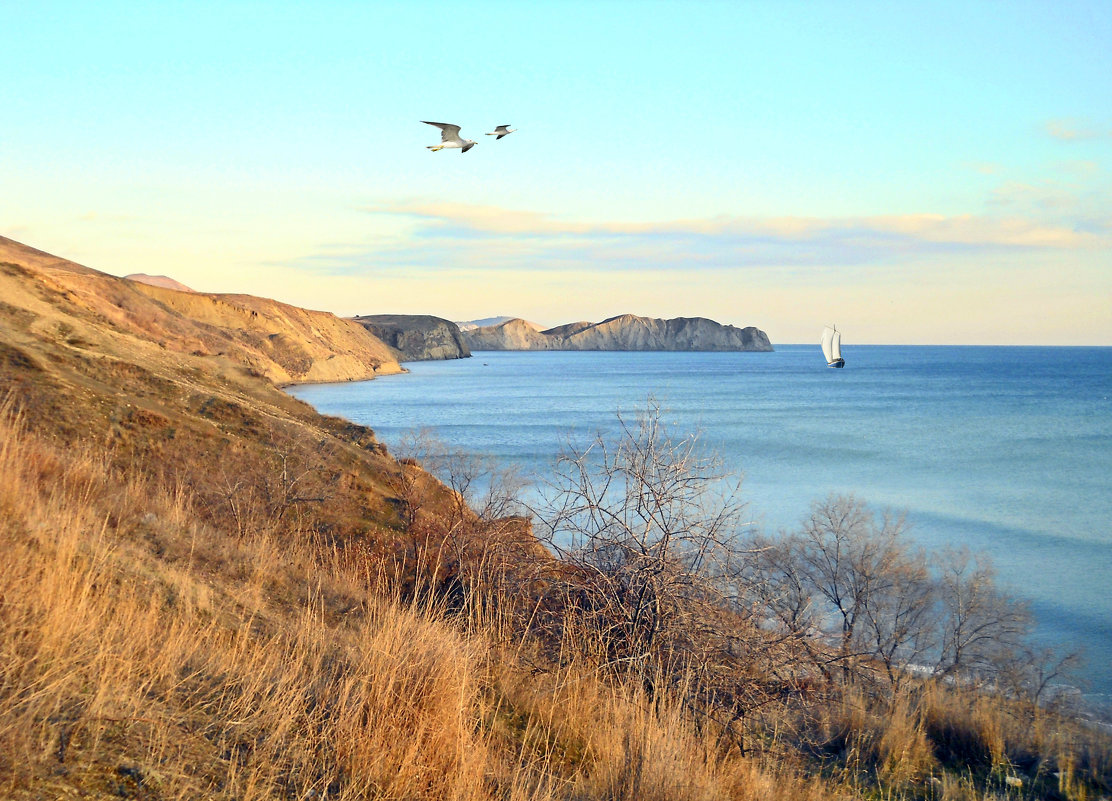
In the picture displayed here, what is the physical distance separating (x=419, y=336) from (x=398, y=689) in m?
162

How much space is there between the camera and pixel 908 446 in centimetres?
4362

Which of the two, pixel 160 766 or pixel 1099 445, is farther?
pixel 1099 445

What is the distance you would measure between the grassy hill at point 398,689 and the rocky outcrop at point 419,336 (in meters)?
147

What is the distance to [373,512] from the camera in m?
15.5

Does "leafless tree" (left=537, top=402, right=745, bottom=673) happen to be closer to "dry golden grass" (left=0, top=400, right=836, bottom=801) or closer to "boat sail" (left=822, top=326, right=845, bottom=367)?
"dry golden grass" (left=0, top=400, right=836, bottom=801)

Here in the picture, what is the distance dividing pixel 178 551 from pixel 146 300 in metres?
57.5

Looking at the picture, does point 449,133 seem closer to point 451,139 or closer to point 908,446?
point 451,139

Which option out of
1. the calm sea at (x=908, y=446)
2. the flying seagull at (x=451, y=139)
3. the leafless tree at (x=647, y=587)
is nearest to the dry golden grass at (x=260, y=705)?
the leafless tree at (x=647, y=587)

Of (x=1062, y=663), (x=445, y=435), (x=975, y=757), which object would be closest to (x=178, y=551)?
(x=975, y=757)

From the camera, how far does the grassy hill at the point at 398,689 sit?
3.13m

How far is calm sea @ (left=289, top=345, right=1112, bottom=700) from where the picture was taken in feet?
67.9

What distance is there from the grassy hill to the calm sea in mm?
5044

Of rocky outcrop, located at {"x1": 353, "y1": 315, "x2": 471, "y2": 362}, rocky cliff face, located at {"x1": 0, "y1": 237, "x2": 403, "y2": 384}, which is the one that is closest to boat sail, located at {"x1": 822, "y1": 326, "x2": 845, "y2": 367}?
rocky cliff face, located at {"x1": 0, "y1": 237, "x2": 403, "y2": 384}

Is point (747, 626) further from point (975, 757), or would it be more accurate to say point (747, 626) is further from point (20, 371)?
point (20, 371)
